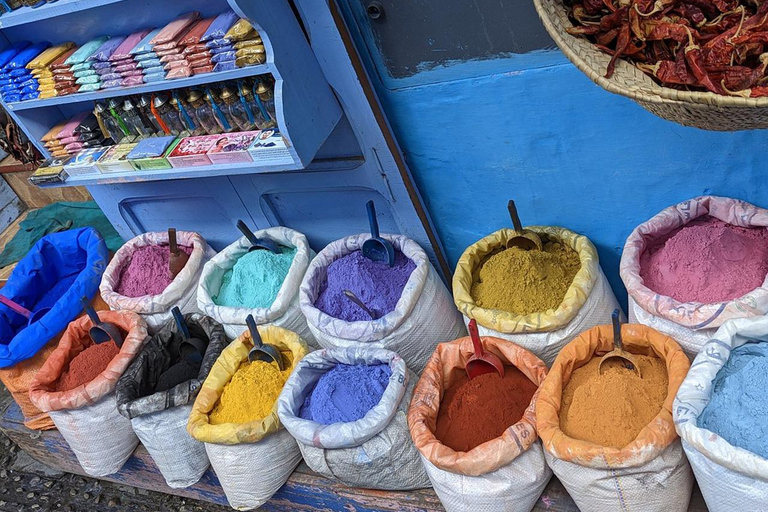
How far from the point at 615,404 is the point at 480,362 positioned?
41 centimetres

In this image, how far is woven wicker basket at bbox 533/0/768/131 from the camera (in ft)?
3.46

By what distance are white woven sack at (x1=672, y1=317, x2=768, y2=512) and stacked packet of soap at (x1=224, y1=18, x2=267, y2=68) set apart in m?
1.30

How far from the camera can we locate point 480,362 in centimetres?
186

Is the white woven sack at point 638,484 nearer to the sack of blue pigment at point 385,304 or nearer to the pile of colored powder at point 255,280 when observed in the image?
the sack of blue pigment at point 385,304

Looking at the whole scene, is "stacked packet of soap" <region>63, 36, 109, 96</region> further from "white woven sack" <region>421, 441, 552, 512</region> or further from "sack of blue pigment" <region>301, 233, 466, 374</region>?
"white woven sack" <region>421, 441, 552, 512</region>

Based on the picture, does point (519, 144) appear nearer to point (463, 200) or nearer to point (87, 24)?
point (463, 200)

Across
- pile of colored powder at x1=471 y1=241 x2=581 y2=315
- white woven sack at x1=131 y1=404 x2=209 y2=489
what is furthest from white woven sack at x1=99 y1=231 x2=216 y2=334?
pile of colored powder at x1=471 y1=241 x2=581 y2=315

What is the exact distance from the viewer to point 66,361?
241 cm

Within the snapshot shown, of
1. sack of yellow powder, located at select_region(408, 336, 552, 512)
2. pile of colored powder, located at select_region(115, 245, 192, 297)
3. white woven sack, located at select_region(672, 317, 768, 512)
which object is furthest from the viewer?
pile of colored powder, located at select_region(115, 245, 192, 297)

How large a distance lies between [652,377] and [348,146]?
1.11 meters

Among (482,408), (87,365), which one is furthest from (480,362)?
(87,365)

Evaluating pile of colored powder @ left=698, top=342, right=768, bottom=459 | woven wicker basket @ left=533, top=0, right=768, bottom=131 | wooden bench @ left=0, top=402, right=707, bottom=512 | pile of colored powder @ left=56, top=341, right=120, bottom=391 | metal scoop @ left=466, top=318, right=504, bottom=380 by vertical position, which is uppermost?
woven wicker basket @ left=533, top=0, right=768, bottom=131

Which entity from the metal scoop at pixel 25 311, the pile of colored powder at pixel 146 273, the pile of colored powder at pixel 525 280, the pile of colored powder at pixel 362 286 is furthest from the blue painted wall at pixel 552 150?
the metal scoop at pixel 25 311

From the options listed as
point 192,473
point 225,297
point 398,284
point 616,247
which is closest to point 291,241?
point 225,297
